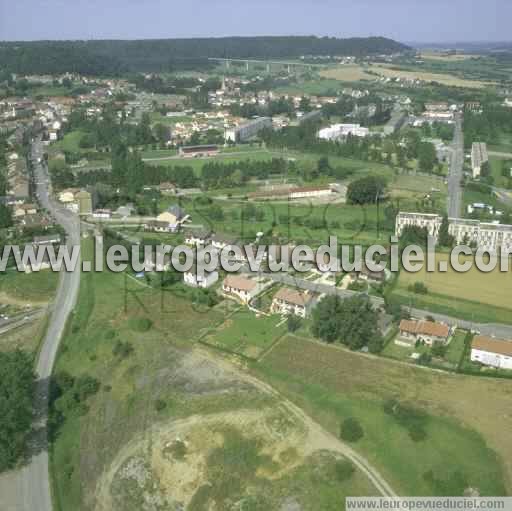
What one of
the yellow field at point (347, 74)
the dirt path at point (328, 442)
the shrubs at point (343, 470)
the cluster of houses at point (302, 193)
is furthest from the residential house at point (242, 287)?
the yellow field at point (347, 74)

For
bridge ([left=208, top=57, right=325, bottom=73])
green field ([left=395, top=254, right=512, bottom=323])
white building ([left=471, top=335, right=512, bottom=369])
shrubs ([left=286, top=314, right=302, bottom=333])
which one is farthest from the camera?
bridge ([left=208, top=57, right=325, bottom=73])

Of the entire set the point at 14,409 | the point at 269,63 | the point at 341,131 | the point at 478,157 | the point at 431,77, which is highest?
the point at 269,63

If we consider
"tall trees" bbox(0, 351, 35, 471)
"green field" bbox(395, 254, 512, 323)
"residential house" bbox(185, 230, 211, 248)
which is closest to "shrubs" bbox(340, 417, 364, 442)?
"green field" bbox(395, 254, 512, 323)

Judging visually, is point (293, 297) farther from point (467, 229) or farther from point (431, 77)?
point (431, 77)

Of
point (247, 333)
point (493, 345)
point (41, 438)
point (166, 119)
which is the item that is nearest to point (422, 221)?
point (493, 345)

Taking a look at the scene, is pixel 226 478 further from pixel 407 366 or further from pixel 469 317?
pixel 469 317

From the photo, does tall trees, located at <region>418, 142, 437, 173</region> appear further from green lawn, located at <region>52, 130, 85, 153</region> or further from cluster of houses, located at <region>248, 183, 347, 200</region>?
green lawn, located at <region>52, 130, 85, 153</region>
